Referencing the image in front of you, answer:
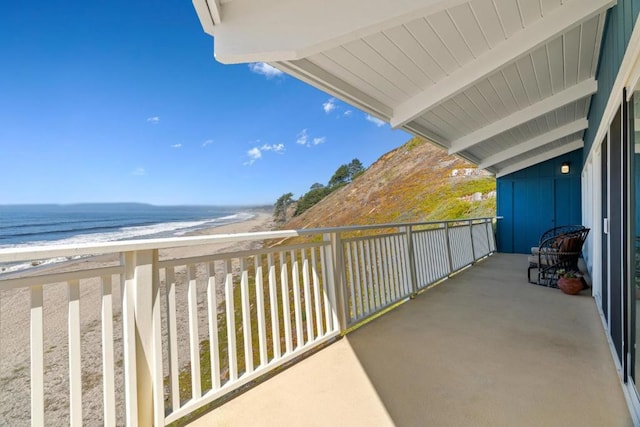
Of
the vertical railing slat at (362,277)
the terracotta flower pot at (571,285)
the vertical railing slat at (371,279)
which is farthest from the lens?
the terracotta flower pot at (571,285)

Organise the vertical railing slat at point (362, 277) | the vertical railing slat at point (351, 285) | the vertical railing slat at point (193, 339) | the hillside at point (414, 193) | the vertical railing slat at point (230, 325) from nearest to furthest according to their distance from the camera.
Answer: the vertical railing slat at point (193, 339), the vertical railing slat at point (230, 325), the vertical railing slat at point (351, 285), the vertical railing slat at point (362, 277), the hillside at point (414, 193)

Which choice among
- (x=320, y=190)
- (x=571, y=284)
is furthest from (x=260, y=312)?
(x=320, y=190)

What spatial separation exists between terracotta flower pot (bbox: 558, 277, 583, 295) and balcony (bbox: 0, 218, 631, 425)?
403 millimetres

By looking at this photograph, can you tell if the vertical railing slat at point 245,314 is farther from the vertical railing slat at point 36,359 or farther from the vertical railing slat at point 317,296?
the vertical railing slat at point 36,359

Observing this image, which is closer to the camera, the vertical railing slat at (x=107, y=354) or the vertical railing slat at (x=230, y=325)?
the vertical railing slat at (x=107, y=354)

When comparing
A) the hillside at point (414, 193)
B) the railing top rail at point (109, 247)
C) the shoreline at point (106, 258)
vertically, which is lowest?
the shoreline at point (106, 258)

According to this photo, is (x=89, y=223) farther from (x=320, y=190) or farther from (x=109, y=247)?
(x=109, y=247)

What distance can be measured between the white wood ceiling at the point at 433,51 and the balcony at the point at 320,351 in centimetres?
127

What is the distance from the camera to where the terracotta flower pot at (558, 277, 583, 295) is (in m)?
4.04

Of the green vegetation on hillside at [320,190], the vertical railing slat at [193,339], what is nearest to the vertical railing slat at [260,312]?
the vertical railing slat at [193,339]

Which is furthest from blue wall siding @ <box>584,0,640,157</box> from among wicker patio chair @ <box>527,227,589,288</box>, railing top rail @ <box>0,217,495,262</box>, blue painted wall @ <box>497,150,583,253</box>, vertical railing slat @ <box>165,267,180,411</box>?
blue painted wall @ <box>497,150,583,253</box>

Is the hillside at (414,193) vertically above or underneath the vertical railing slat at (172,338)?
above

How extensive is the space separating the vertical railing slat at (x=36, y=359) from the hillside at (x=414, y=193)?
11138mm

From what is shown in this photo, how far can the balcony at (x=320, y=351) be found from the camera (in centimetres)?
146
